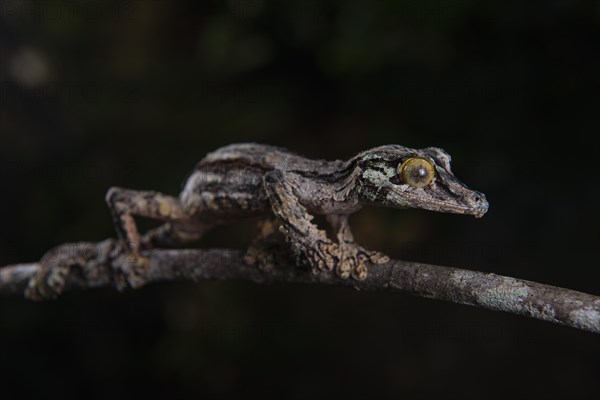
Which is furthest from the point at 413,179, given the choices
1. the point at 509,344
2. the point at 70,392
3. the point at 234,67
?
the point at 70,392

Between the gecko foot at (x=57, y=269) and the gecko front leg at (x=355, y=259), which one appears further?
the gecko foot at (x=57, y=269)

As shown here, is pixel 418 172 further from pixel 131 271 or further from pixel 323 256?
pixel 131 271

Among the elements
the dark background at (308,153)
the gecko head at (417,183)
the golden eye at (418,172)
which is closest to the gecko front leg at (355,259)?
the gecko head at (417,183)

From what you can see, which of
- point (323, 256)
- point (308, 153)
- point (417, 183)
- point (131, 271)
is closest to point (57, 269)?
point (131, 271)

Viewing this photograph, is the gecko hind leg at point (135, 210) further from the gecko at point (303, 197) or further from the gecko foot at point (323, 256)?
the gecko foot at point (323, 256)

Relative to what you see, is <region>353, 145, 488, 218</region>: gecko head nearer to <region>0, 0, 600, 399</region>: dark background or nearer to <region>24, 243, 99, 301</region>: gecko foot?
<region>24, 243, 99, 301</region>: gecko foot

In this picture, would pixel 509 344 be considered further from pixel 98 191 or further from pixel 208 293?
pixel 98 191
